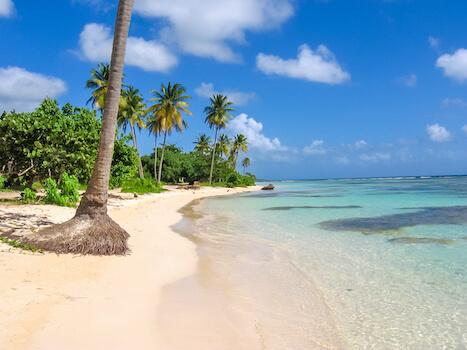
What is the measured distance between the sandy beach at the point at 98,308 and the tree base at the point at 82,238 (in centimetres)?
22

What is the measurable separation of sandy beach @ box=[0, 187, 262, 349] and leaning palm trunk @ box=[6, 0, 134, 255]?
0.30 m

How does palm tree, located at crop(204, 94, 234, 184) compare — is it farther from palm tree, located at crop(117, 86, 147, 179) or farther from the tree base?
the tree base

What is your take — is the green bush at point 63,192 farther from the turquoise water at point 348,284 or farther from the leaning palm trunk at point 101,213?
the leaning palm trunk at point 101,213

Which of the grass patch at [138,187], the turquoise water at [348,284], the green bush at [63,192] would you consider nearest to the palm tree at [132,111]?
the grass patch at [138,187]

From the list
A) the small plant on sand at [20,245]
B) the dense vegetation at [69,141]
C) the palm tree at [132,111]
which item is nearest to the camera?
the small plant on sand at [20,245]

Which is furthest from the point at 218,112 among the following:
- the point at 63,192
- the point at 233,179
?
the point at 63,192

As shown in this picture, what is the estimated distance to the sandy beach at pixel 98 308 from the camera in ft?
10.6

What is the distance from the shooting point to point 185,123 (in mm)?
39906

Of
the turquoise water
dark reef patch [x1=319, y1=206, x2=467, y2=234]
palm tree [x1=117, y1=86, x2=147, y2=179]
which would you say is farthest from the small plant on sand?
palm tree [x1=117, y1=86, x2=147, y2=179]

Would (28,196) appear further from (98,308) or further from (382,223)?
(382,223)

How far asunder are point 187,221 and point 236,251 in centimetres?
588

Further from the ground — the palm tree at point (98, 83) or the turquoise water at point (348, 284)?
the palm tree at point (98, 83)

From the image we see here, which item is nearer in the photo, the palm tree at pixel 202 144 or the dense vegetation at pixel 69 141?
the dense vegetation at pixel 69 141

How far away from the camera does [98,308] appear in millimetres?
3986
